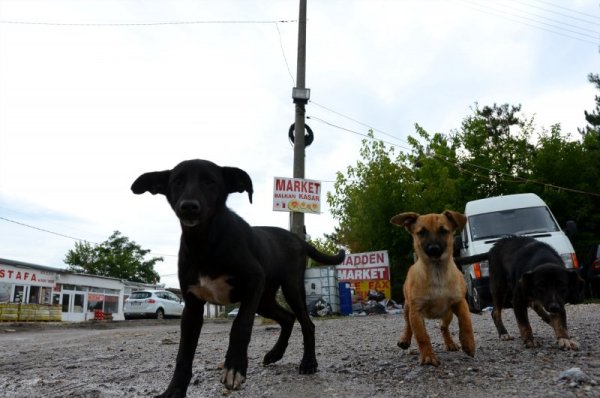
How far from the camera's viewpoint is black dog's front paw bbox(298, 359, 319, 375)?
4791mm

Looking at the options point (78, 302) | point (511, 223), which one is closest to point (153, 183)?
point (511, 223)

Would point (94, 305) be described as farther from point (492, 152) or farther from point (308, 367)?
point (308, 367)

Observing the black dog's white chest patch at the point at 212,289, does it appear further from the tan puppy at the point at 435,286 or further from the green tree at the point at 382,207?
the green tree at the point at 382,207

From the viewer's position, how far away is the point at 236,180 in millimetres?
4387

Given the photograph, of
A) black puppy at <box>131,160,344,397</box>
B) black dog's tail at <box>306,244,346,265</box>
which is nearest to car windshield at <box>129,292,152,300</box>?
black dog's tail at <box>306,244,346,265</box>

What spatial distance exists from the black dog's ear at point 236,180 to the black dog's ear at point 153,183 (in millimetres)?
470

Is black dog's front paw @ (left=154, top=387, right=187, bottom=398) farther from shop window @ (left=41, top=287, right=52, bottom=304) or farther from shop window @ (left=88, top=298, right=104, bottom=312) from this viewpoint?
shop window @ (left=88, top=298, right=104, bottom=312)

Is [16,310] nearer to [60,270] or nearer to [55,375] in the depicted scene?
[60,270]

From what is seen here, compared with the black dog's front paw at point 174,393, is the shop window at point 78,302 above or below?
above

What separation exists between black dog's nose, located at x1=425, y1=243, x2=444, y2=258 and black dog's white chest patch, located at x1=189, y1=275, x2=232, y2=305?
2.04 m

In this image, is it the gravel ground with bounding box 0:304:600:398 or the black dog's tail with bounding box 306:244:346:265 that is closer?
the gravel ground with bounding box 0:304:600:398

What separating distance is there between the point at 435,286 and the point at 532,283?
→ 4.81 feet

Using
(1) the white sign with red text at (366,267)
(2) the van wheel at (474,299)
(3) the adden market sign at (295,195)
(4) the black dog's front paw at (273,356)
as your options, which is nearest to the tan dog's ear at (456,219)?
(4) the black dog's front paw at (273,356)

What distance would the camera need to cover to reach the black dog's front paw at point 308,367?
479 cm
